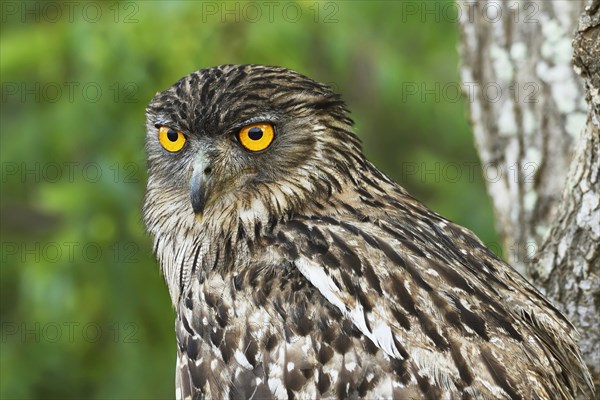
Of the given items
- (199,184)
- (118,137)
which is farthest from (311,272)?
(118,137)

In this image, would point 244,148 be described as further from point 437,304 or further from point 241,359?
point 437,304

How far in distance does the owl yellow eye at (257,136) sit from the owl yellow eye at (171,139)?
30 cm

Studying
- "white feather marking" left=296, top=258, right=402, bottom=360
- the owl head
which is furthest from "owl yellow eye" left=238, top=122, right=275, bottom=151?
"white feather marking" left=296, top=258, right=402, bottom=360

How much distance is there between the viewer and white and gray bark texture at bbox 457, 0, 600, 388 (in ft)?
14.9

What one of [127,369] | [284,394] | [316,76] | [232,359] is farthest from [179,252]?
[316,76]

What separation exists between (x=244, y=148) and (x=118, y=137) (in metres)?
2.96

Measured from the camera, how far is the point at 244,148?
3883mm

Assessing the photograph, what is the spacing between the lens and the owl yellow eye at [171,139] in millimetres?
3957

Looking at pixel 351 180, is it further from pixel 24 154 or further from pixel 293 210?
pixel 24 154

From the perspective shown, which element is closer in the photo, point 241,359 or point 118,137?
point 241,359

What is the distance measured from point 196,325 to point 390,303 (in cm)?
86

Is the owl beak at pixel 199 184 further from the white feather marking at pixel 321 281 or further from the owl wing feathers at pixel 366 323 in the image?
the white feather marking at pixel 321 281

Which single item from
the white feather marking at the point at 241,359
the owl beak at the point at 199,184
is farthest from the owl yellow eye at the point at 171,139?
the white feather marking at the point at 241,359

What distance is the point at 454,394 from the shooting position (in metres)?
3.17
